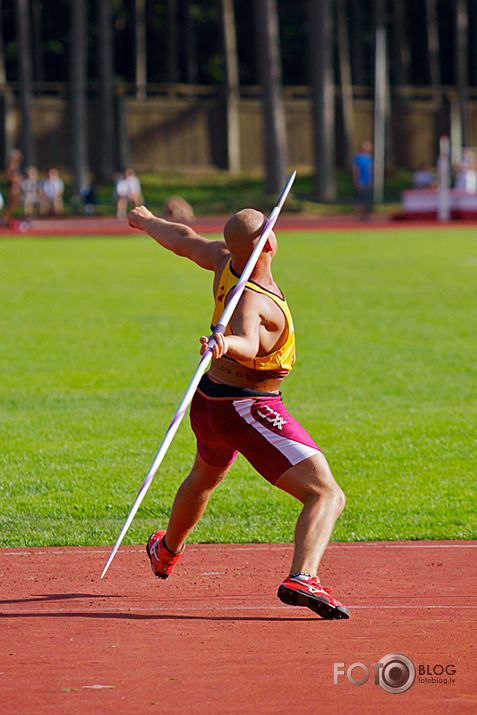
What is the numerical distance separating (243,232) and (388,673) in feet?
7.01

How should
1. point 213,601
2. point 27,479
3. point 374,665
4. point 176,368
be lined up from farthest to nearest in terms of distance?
point 176,368 < point 27,479 < point 213,601 < point 374,665

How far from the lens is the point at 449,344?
14445 mm

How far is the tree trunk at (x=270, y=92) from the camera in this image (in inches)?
1608

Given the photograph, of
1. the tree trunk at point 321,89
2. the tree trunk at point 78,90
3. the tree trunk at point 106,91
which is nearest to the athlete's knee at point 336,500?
the tree trunk at point 321,89

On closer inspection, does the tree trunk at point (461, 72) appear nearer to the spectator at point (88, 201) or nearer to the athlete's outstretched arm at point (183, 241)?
the spectator at point (88, 201)

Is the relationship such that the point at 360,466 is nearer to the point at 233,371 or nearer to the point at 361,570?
the point at 361,570

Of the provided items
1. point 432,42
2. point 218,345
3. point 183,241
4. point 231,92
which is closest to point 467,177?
point 231,92

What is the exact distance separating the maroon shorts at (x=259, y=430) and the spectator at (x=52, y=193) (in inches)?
1469

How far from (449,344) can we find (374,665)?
32.7 feet

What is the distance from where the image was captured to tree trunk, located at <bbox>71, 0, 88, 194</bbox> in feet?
149

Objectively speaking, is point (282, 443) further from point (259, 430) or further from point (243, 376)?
point (243, 376)

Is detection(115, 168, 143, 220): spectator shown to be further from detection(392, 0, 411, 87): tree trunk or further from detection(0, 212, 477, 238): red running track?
detection(392, 0, 411, 87): tree trunk

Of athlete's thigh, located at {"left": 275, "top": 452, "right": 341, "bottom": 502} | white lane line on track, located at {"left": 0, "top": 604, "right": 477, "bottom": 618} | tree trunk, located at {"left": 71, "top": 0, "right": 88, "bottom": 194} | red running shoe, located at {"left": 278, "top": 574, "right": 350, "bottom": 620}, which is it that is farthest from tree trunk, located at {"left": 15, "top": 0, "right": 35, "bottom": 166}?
red running shoe, located at {"left": 278, "top": 574, "right": 350, "bottom": 620}

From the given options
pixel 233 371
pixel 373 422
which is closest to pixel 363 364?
pixel 373 422
